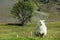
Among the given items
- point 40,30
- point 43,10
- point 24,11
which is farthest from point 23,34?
point 43,10

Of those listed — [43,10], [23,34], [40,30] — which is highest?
[40,30]

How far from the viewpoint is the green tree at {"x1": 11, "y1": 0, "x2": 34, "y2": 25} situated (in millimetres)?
65188

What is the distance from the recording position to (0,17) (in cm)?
7931

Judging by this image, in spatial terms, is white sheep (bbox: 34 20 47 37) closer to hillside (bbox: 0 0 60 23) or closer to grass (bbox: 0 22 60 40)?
grass (bbox: 0 22 60 40)

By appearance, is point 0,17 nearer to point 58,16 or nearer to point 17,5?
point 17,5

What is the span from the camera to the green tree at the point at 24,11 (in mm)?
65188

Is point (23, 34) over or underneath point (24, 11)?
over

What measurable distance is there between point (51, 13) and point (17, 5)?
25.5 m

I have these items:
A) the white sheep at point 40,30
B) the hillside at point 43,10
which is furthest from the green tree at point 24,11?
the white sheep at point 40,30

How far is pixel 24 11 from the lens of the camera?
2589 inches

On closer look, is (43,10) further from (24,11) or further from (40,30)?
(40,30)

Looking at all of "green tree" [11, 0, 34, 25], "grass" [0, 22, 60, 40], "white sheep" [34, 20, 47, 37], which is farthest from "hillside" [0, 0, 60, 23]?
"white sheep" [34, 20, 47, 37]

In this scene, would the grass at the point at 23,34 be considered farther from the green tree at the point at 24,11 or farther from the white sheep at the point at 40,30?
the green tree at the point at 24,11

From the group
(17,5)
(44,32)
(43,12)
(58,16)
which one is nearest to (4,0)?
(43,12)
